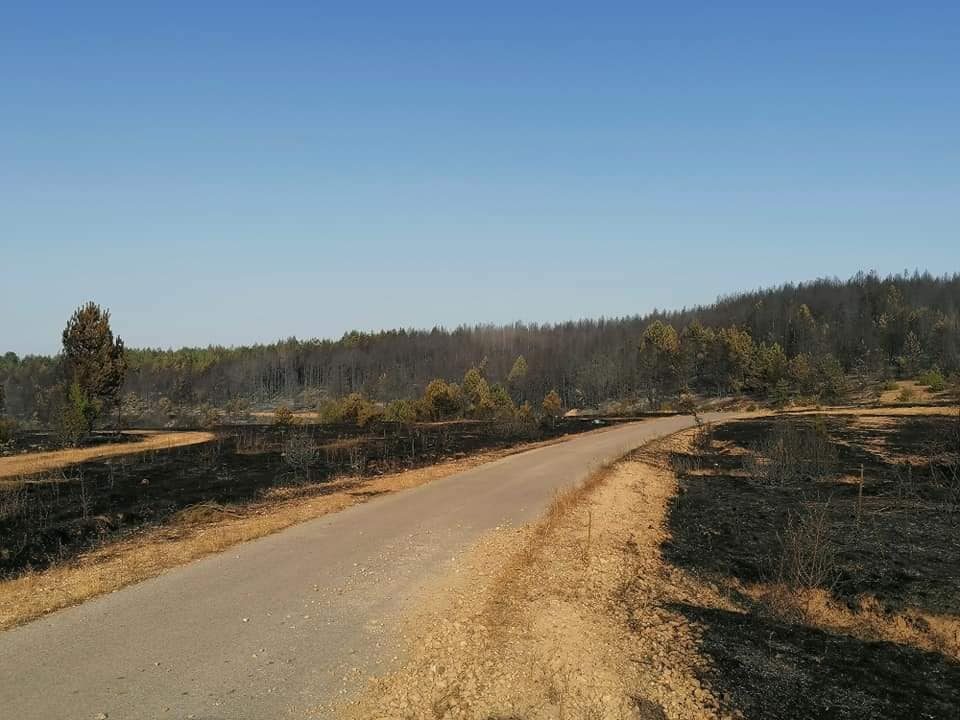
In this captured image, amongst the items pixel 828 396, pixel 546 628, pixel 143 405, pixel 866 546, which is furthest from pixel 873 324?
pixel 143 405

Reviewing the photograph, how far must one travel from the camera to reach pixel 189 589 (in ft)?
27.0

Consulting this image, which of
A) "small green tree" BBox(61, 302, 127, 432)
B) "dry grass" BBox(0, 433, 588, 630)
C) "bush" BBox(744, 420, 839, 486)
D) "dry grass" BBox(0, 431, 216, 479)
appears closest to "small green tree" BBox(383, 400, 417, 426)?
"dry grass" BBox(0, 431, 216, 479)

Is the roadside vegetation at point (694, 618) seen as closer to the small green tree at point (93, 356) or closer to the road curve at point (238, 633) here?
the road curve at point (238, 633)

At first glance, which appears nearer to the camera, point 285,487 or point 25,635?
point 25,635

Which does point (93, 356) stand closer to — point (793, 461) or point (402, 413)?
point (402, 413)

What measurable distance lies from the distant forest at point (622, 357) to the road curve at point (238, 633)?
54.8m

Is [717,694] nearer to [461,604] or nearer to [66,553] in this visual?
[461,604]

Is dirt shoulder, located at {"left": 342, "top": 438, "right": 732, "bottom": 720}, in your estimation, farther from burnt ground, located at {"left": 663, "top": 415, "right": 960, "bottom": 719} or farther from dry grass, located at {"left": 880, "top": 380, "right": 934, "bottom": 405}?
dry grass, located at {"left": 880, "top": 380, "right": 934, "bottom": 405}

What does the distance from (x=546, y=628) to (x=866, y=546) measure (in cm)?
849

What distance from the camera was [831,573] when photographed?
1062 centimetres

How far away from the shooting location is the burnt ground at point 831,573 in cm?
625

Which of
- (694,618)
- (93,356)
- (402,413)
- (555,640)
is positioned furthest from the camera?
(402,413)

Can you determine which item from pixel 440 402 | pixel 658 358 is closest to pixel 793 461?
pixel 440 402

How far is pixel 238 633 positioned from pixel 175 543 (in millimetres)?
4963
